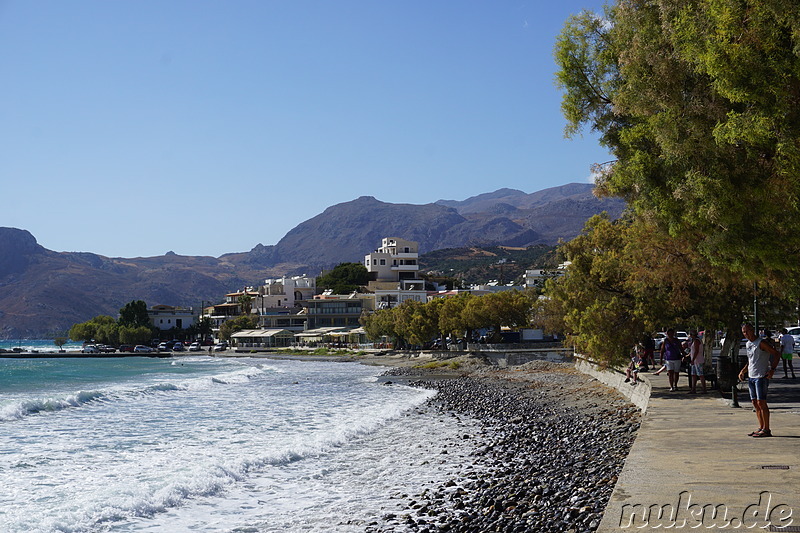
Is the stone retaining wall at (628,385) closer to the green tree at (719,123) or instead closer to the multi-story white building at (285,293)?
the green tree at (719,123)

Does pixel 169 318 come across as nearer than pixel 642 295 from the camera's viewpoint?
No

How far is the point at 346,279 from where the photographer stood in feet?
494

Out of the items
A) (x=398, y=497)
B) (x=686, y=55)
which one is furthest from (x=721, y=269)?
(x=398, y=497)

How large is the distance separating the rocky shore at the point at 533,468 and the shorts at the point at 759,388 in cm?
232

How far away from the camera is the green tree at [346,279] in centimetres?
14351

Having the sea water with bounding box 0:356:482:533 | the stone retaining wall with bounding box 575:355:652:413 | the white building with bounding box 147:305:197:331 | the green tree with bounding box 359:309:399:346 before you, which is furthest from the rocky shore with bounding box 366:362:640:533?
the white building with bounding box 147:305:197:331

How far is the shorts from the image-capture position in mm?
11789

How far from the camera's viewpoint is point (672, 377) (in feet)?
65.3

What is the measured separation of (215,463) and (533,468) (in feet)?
22.4

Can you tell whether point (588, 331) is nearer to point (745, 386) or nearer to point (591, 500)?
point (745, 386)

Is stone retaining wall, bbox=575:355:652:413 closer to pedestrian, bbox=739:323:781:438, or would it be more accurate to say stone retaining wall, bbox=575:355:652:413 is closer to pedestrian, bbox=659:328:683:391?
pedestrian, bbox=659:328:683:391

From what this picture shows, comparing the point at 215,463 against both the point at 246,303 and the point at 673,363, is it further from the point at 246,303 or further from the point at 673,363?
the point at 246,303

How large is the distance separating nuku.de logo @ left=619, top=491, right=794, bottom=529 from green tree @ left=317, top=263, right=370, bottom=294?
134079 mm

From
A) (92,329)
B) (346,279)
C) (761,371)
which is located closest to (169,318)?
(92,329)
